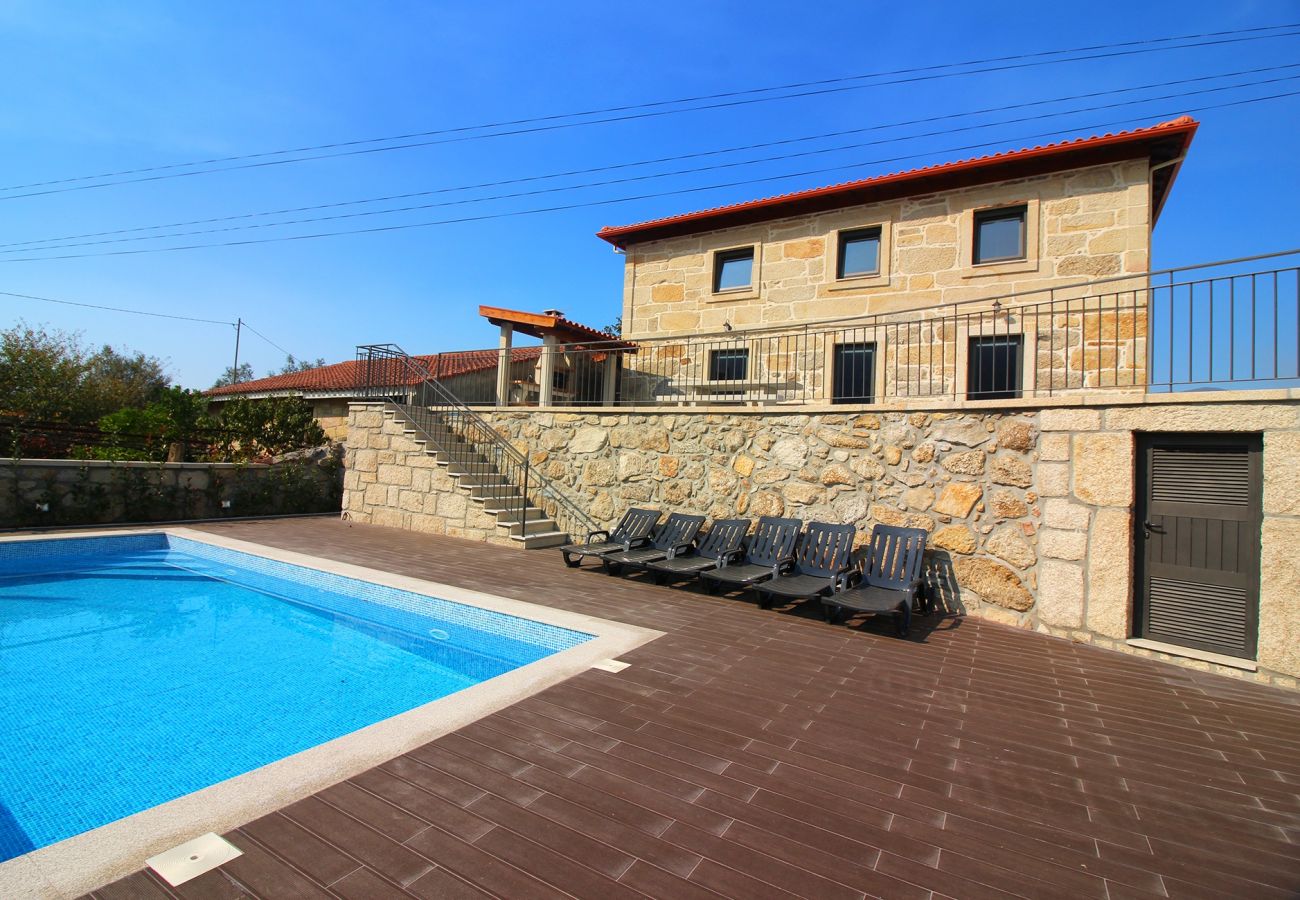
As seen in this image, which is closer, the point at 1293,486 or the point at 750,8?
the point at 1293,486

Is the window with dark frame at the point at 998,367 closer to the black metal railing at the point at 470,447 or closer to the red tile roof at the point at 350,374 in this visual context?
the black metal railing at the point at 470,447

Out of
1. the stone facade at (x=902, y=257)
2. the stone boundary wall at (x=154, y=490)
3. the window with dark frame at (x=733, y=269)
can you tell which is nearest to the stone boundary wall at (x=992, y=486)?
the stone facade at (x=902, y=257)

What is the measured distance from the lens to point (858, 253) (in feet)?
37.8

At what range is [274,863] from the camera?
2.05 meters

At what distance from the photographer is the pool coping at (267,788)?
6.36ft

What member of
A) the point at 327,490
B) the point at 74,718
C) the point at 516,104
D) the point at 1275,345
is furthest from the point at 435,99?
the point at 1275,345

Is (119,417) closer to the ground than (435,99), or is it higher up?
closer to the ground

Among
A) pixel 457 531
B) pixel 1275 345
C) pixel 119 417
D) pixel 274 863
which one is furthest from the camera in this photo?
pixel 119 417

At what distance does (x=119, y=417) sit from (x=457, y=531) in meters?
7.75

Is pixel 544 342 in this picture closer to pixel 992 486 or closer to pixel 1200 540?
pixel 992 486

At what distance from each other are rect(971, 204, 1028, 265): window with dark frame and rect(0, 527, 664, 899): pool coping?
947 cm

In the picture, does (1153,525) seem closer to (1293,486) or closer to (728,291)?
(1293,486)

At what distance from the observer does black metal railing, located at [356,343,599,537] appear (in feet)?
33.3

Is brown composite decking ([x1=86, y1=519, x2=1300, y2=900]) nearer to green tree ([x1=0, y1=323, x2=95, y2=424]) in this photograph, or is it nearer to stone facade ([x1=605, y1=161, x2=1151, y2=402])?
stone facade ([x1=605, y1=161, x2=1151, y2=402])
